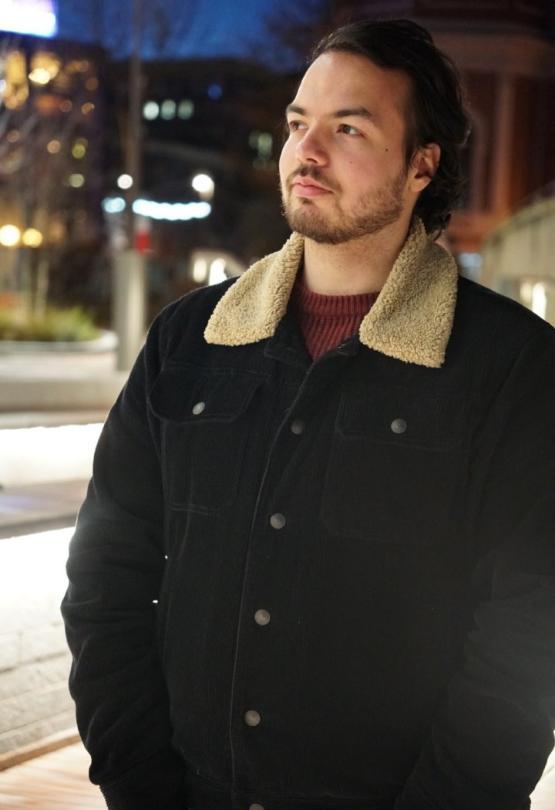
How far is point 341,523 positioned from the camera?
2480mm

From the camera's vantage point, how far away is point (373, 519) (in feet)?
8.14

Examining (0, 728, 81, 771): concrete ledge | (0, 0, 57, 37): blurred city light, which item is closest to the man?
(0, 728, 81, 771): concrete ledge

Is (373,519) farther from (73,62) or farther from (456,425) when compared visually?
(73,62)

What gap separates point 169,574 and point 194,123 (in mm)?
76331

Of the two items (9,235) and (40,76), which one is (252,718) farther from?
(9,235)

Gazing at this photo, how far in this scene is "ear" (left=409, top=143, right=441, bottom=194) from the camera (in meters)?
2.76

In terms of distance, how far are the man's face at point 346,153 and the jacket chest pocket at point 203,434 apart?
0.35 meters

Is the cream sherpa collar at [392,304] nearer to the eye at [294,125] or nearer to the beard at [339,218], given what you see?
the beard at [339,218]

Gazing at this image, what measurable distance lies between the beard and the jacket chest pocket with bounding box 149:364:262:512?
1.03ft

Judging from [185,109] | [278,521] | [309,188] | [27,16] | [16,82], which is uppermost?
[185,109]

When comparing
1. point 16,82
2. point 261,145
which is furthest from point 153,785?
point 261,145

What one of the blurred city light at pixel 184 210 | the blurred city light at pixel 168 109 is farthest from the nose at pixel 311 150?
the blurred city light at pixel 168 109

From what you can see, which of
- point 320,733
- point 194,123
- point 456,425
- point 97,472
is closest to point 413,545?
point 456,425

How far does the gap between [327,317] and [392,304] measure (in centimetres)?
16
